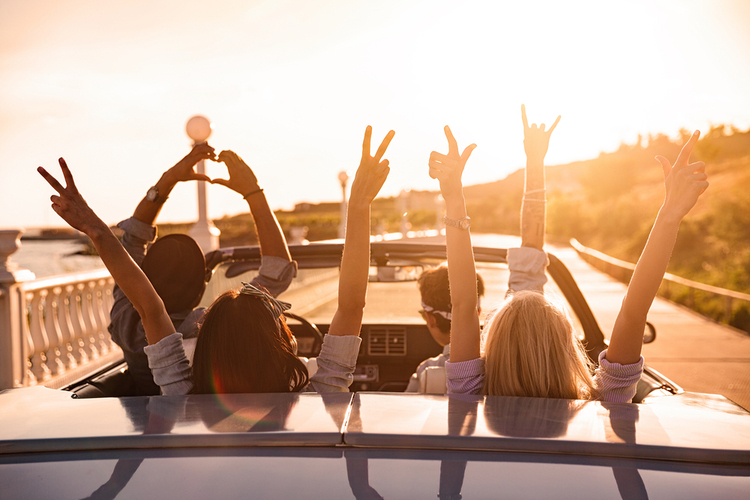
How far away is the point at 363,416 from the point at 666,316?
14.7m

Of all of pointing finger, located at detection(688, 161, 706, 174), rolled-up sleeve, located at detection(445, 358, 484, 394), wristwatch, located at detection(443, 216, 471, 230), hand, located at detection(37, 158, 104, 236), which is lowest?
rolled-up sleeve, located at detection(445, 358, 484, 394)

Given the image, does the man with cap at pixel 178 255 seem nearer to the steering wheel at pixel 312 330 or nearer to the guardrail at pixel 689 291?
the steering wheel at pixel 312 330

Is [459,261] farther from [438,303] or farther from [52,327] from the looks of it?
[52,327]

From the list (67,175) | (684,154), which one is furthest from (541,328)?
(67,175)

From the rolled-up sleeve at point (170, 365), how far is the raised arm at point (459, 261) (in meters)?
0.89

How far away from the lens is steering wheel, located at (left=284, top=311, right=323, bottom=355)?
3789mm

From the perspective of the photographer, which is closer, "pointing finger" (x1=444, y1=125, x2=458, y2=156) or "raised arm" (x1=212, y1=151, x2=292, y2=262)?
"pointing finger" (x1=444, y1=125, x2=458, y2=156)

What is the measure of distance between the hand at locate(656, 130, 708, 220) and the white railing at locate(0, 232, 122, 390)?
5.86 metres

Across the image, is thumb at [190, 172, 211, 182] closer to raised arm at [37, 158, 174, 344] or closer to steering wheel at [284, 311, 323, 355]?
raised arm at [37, 158, 174, 344]

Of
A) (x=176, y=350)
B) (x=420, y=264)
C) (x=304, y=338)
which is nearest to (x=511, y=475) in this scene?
(x=176, y=350)

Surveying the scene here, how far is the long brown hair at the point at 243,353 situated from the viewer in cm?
188

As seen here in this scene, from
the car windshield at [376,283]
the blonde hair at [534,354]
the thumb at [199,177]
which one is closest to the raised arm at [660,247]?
the blonde hair at [534,354]

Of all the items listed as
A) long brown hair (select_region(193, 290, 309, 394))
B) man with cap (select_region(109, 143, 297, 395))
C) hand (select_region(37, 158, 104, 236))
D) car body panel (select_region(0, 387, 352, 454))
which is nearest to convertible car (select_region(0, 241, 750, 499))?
car body panel (select_region(0, 387, 352, 454))

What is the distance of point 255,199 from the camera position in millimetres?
2762
